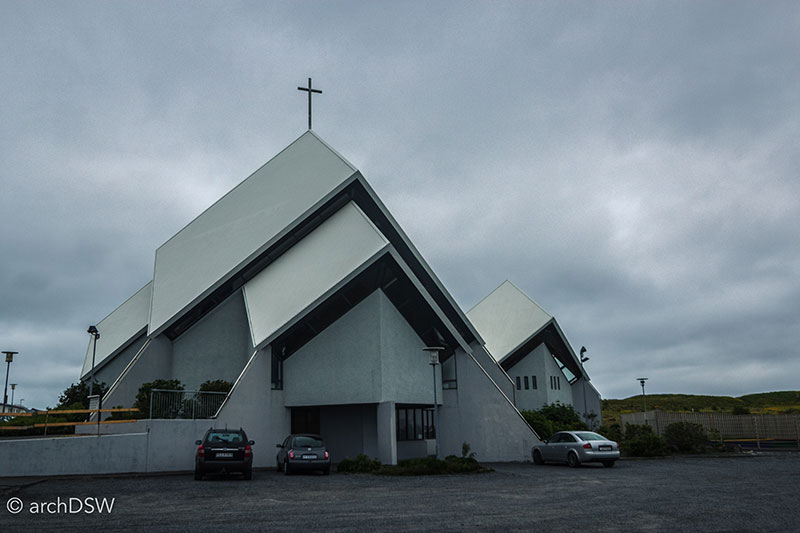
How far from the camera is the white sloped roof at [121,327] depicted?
29.7m

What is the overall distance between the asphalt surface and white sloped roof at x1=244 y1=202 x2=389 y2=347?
265 inches

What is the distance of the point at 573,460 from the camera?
2195 centimetres

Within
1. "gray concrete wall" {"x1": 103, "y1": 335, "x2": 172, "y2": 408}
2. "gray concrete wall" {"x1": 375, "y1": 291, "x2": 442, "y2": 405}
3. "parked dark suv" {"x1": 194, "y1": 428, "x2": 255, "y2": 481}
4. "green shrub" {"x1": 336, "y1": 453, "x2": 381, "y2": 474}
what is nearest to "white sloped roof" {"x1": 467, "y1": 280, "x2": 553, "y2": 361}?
"gray concrete wall" {"x1": 375, "y1": 291, "x2": 442, "y2": 405}

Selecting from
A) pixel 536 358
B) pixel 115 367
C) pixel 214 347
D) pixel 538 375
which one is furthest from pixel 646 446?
pixel 115 367

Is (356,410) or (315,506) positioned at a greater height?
(356,410)

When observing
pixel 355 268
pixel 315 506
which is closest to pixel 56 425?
pixel 355 268

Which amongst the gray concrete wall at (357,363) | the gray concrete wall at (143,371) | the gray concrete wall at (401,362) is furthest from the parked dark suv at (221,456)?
the gray concrete wall at (143,371)

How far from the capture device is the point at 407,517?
31.4ft

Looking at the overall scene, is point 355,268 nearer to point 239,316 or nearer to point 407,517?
point 239,316

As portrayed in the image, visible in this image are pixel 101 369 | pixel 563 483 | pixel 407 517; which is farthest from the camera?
pixel 101 369

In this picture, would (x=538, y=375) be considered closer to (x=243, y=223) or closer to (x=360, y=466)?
(x=243, y=223)

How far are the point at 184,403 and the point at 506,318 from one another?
25178 mm

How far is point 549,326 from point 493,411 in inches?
588

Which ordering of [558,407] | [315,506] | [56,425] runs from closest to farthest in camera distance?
[315,506]
[56,425]
[558,407]
